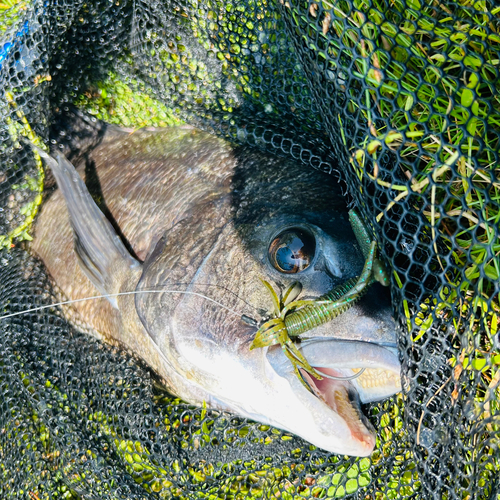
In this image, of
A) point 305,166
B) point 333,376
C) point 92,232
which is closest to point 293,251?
point 333,376

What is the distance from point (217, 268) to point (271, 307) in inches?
15.8

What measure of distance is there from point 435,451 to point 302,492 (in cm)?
100

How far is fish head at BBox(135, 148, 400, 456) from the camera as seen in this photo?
2055 millimetres

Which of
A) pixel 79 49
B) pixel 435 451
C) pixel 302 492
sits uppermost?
pixel 79 49

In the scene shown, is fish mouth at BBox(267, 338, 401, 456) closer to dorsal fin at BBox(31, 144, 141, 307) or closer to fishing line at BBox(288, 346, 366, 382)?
fishing line at BBox(288, 346, 366, 382)

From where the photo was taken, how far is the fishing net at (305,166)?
1.89 meters

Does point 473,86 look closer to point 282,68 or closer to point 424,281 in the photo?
point 424,281

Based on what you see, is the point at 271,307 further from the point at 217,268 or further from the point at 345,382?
the point at 345,382

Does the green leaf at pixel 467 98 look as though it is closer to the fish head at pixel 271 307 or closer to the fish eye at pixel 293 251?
the fish head at pixel 271 307

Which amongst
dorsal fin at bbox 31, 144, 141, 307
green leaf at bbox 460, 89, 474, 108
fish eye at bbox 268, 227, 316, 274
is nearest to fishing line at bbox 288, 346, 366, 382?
fish eye at bbox 268, 227, 316, 274

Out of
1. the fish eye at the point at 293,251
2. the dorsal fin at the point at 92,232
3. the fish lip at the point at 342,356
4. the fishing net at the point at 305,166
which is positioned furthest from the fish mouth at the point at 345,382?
the dorsal fin at the point at 92,232

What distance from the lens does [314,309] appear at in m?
1.98

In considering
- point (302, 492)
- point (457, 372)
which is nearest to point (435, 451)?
point (457, 372)

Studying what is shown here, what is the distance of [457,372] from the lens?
196cm
